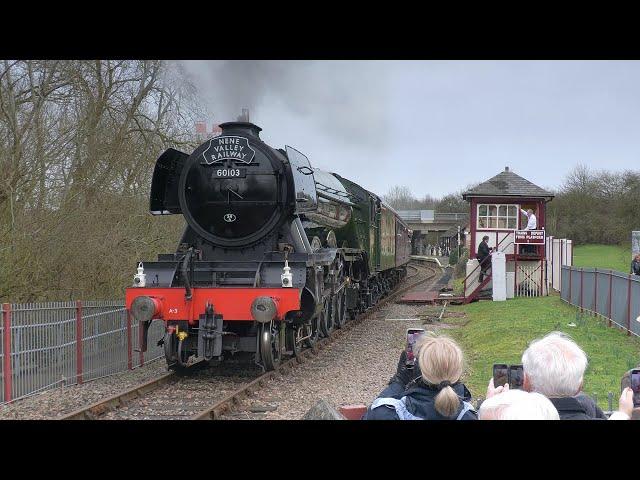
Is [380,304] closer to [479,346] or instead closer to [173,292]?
[479,346]

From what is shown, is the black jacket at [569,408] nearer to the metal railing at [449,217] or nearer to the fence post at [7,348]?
the fence post at [7,348]

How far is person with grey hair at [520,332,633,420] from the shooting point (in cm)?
241

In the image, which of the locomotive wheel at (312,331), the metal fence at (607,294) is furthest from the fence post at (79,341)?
the metal fence at (607,294)

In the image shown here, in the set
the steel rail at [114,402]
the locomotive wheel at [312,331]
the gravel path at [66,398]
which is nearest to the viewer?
the steel rail at [114,402]

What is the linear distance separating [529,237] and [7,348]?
15.9m

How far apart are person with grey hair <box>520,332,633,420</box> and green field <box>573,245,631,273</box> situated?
2825 centimetres

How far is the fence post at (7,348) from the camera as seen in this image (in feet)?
24.3

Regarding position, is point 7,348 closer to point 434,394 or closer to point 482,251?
point 434,394

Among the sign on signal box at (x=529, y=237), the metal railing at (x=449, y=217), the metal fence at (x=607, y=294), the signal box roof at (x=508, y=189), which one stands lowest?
the metal fence at (x=607, y=294)

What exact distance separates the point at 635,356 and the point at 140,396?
6.60m

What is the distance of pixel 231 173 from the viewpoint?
28.9 feet

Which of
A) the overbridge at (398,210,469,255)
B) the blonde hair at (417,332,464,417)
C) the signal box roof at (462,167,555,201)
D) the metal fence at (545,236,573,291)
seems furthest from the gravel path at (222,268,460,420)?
the overbridge at (398,210,469,255)

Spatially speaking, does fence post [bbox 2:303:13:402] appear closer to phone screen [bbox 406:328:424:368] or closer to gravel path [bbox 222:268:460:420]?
gravel path [bbox 222:268:460:420]

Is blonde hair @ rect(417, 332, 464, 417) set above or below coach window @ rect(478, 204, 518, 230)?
below
